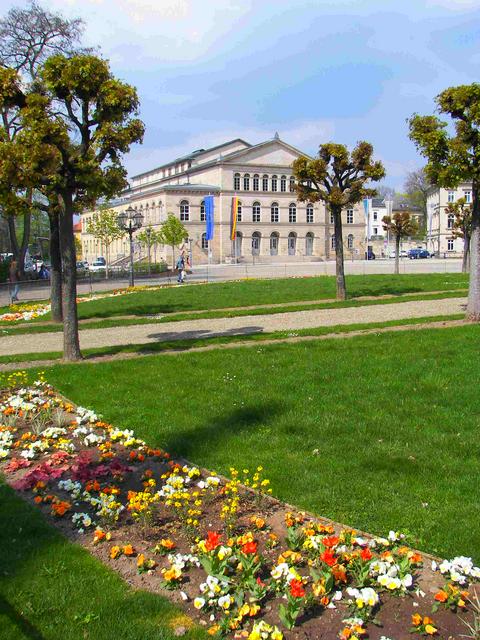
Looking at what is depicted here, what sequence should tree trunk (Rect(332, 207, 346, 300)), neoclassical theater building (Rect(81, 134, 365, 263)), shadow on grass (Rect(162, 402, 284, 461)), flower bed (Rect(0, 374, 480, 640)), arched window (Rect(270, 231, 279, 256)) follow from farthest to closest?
arched window (Rect(270, 231, 279, 256)), neoclassical theater building (Rect(81, 134, 365, 263)), tree trunk (Rect(332, 207, 346, 300)), shadow on grass (Rect(162, 402, 284, 461)), flower bed (Rect(0, 374, 480, 640))

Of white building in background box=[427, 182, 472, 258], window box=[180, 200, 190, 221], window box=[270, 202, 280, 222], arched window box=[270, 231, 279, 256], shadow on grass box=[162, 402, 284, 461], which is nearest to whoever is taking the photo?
shadow on grass box=[162, 402, 284, 461]

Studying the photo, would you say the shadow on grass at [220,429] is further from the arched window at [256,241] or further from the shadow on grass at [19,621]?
the arched window at [256,241]

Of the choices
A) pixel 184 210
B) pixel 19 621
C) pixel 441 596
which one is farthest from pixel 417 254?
pixel 19 621

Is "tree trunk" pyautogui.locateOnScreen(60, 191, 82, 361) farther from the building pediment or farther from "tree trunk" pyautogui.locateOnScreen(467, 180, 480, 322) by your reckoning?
the building pediment

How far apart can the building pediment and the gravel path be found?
224 feet

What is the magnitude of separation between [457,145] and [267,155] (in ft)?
240

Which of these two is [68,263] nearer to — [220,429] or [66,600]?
[220,429]

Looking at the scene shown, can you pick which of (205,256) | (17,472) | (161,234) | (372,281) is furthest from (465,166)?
(205,256)

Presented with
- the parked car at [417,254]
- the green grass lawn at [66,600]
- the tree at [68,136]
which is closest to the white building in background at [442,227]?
the parked car at [417,254]

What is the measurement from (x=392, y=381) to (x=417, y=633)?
16.1 ft

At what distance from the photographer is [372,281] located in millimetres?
27859

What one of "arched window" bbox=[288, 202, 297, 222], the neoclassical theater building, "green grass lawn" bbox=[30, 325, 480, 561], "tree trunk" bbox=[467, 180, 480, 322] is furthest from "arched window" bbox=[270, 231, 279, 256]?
"green grass lawn" bbox=[30, 325, 480, 561]

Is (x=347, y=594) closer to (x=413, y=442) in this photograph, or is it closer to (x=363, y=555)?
(x=363, y=555)

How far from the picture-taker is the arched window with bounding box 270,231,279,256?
280 feet
